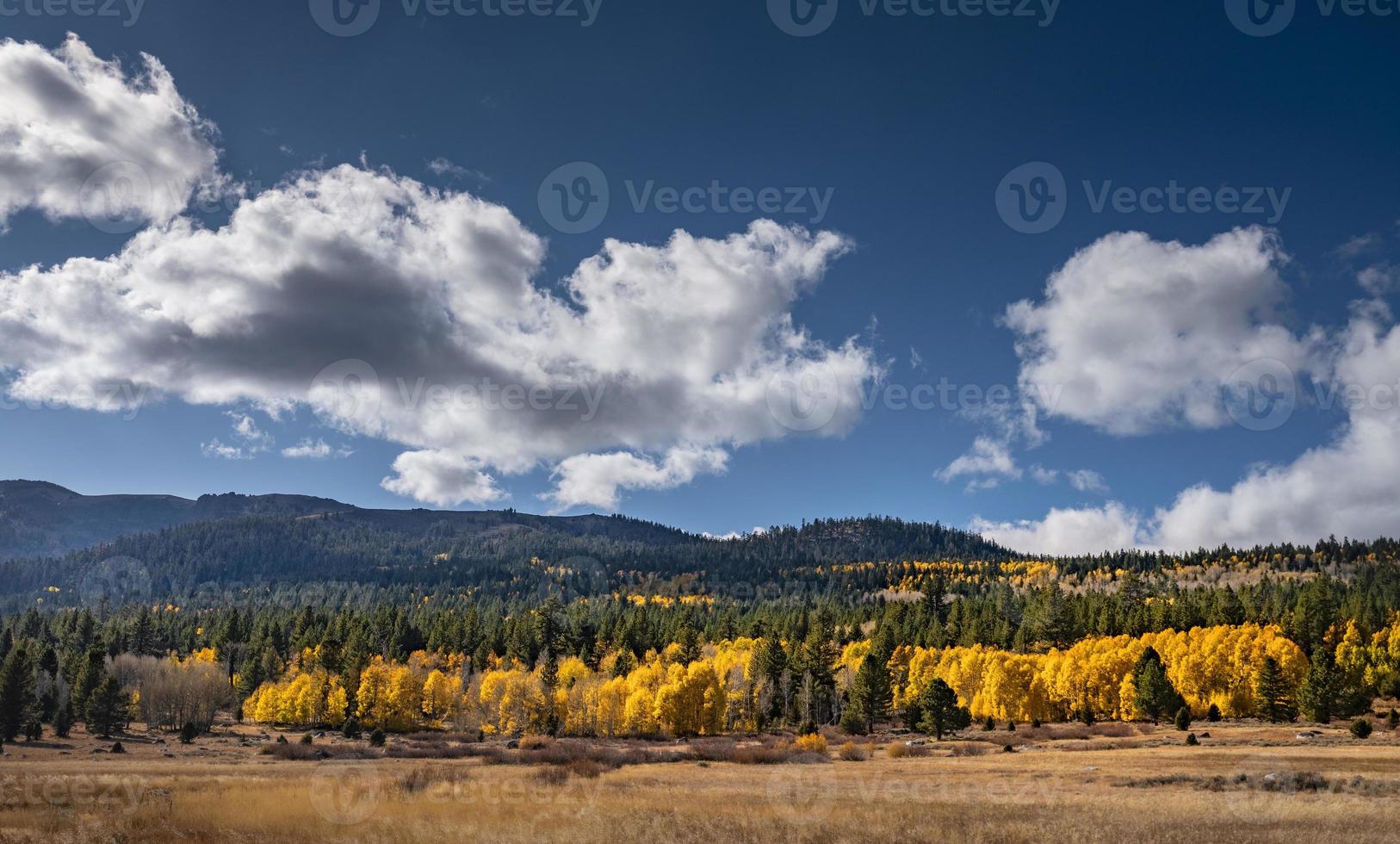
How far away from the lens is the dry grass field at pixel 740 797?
1024 inches

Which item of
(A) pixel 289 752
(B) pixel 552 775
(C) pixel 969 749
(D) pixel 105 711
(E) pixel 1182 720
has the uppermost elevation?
(E) pixel 1182 720

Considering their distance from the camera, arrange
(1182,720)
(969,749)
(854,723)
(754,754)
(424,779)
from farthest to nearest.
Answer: (854,723)
(1182,720)
(969,749)
(754,754)
(424,779)

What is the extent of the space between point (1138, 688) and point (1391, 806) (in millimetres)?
67780

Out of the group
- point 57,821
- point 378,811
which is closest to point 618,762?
point 378,811

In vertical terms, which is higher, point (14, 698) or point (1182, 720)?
point (1182, 720)

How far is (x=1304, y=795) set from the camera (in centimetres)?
3425

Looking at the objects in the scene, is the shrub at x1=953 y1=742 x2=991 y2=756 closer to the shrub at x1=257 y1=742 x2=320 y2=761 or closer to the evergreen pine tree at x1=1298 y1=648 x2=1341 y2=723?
the evergreen pine tree at x1=1298 y1=648 x2=1341 y2=723

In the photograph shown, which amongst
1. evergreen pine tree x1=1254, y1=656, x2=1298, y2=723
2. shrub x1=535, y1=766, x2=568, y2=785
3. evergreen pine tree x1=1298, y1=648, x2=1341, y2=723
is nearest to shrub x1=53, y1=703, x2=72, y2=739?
shrub x1=535, y1=766, x2=568, y2=785

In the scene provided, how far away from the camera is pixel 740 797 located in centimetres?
3678

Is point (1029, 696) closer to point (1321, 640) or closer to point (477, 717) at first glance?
point (1321, 640)

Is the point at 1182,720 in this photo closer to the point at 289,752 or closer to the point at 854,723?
the point at 854,723

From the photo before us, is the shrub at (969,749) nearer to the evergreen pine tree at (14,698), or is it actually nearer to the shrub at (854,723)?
the shrub at (854,723)

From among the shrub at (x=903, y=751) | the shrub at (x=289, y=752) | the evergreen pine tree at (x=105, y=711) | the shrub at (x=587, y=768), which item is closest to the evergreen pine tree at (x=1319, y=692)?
the shrub at (x=903, y=751)

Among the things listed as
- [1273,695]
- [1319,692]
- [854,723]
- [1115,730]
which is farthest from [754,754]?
[1319,692]
